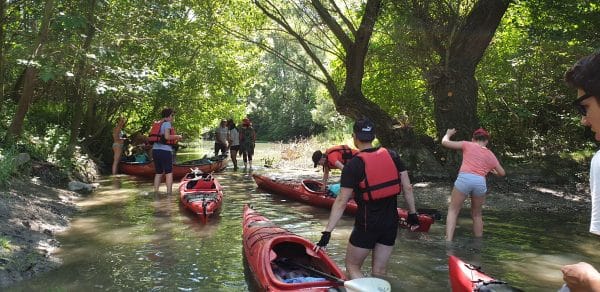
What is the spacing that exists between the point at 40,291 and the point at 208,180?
18.8 ft

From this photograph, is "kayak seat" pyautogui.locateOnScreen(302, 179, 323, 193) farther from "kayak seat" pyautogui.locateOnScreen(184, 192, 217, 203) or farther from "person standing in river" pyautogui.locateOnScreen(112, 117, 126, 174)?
"person standing in river" pyautogui.locateOnScreen(112, 117, 126, 174)

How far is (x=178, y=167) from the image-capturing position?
46.5ft

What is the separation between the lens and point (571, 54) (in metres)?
11.0

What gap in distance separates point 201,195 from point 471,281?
6257mm

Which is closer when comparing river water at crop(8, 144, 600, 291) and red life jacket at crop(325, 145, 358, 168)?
river water at crop(8, 144, 600, 291)

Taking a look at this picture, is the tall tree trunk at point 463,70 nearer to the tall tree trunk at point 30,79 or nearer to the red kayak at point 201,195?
the red kayak at point 201,195

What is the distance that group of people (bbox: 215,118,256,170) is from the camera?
16.8 meters

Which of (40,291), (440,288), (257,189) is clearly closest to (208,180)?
(257,189)

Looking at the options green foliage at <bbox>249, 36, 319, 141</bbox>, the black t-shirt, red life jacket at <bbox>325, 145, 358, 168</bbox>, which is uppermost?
green foliage at <bbox>249, 36, 319, 141</bbox>

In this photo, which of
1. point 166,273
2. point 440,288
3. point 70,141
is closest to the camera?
point 440,288

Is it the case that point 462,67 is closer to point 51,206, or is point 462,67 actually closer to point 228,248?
point 228,248

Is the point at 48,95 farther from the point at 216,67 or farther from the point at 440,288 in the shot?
the point at 440,288

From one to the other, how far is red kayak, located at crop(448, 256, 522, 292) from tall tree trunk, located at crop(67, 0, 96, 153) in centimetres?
780

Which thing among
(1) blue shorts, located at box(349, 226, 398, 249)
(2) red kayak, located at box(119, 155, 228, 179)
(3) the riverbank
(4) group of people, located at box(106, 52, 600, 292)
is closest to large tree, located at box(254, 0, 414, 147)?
(3) the riverbank
